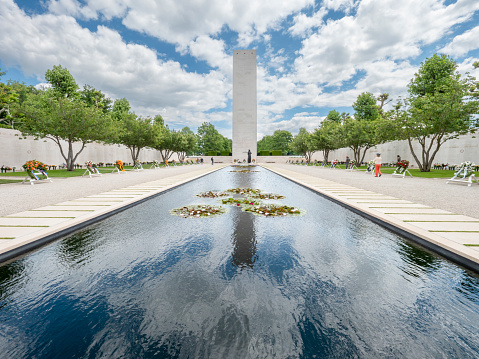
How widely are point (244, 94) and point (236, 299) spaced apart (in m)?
55.9

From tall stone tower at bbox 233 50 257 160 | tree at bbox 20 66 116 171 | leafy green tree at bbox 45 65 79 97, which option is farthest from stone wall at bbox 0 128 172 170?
tall stone tower at bbox 233 50 257 160

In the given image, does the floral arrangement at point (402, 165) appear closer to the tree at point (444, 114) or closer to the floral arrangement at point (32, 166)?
the tree at point (444, 114)

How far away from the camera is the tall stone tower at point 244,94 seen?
177 ft

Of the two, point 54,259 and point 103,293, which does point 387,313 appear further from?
point 54,259

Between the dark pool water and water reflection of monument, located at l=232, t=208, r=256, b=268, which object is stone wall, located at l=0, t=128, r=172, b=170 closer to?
water reflection of monument, located at l=232, t=208, r=256, b=268

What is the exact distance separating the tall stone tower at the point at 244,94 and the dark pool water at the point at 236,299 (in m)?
52.0

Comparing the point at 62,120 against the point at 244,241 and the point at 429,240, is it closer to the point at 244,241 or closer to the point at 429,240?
the point at 244,241

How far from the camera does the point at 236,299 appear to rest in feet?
8.36

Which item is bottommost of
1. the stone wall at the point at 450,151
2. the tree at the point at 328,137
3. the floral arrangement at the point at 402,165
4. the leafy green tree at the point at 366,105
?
the floral arrangement at the point at 402,165

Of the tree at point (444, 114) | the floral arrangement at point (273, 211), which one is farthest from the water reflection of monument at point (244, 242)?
the tree at point (444, 114)

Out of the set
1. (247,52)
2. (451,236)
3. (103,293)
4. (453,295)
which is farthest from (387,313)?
(247,52)

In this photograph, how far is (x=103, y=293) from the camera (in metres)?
2.66

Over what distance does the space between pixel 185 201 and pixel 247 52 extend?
55215mm

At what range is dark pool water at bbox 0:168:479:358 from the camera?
1.94 m
